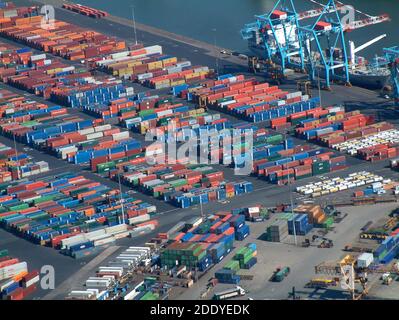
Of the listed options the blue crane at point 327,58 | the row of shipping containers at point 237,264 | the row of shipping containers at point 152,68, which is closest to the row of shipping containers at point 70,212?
the row of shipping containers at point 237,264

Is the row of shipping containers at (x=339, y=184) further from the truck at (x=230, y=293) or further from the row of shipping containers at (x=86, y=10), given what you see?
the row of shipping containers at (x=86, y=10)

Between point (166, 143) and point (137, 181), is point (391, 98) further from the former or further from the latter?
point (137, 181)

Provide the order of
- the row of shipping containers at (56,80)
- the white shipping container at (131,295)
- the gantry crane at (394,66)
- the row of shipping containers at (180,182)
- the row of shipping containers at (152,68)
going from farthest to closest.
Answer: the row of shipping containers at (152,68)
the row of shipping containers at (56,80)
the gantry crane at (394,66)
the row of shipping containers at (180,182)
the white shipping container at (131,295)

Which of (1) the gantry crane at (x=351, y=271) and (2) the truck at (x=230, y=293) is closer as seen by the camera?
(1) the gantry crane at (x=351, y=271)

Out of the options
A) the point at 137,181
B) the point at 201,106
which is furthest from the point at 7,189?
the point at 201,106

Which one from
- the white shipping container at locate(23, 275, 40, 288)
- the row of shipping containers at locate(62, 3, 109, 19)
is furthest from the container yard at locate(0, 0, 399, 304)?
the row of shipping containers at locate(62, 3, 109, 19)

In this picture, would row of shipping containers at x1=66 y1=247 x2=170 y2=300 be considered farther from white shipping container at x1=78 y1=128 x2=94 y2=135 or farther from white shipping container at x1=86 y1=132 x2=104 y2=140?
white shipping container at x1=78 y1=128 x2=94 y2=135

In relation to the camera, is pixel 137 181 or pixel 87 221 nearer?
pixel 87 221
